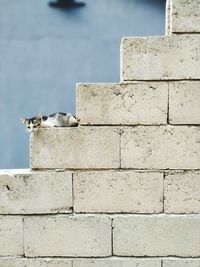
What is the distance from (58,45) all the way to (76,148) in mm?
5737

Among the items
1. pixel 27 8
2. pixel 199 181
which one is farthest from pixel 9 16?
pixel 199 181

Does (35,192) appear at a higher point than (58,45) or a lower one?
lower

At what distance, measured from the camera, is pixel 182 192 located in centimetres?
379

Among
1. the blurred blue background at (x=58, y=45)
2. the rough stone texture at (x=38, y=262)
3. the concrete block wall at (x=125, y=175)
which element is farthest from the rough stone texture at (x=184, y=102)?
the blurred blue background at (x=58, y=45)

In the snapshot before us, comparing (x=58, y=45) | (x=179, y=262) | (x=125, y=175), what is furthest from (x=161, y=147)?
(x=58, y=45)

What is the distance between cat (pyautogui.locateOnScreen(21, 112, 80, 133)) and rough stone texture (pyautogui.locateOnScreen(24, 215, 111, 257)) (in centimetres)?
87

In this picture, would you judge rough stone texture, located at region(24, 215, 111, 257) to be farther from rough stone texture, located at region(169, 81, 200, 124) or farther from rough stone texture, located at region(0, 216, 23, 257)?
rough stone texture, located at region(169, 81, 200, 124)

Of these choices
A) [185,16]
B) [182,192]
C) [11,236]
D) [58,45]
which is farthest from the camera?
[58,45]

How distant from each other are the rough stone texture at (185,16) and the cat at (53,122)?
48.6 inches

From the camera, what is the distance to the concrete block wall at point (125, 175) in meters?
3.73

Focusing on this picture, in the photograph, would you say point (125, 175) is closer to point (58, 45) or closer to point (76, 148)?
point (76, 148)

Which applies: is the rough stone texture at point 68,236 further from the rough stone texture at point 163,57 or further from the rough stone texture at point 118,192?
the rough stone texture at point 163,57

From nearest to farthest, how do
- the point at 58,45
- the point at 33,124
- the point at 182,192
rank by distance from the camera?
the point at 182,192, the point at 33,124, the point at 58,45

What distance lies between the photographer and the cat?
13.0 ft
